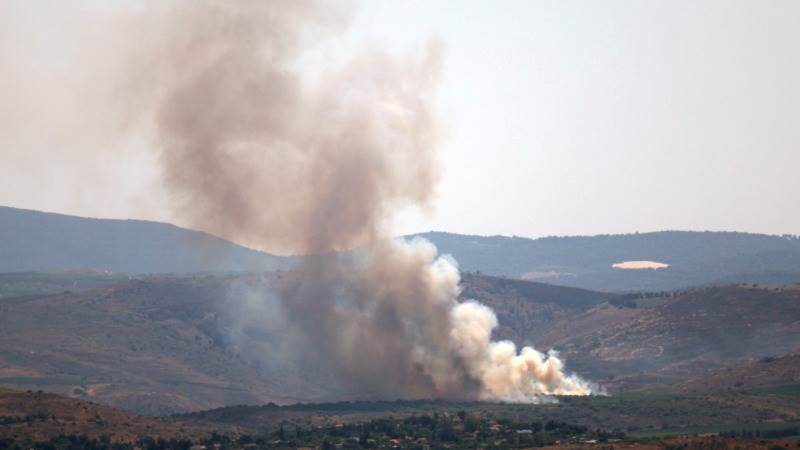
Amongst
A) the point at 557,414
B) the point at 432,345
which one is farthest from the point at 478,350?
the point at 557,414

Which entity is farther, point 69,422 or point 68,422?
point 69,422

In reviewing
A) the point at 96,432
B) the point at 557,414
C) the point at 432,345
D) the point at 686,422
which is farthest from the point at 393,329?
the point at 96,432

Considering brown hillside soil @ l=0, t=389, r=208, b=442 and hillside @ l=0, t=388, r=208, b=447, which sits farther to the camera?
brown hillside soil @ l=0, t=389, r=208, b=442

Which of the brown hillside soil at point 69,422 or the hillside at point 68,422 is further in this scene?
the brown hillside soil at point 69,422

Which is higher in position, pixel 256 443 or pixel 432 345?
pixel 432 345

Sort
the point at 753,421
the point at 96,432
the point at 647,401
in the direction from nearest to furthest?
the point at 96,432
the point at 753,421
the point at 647,401

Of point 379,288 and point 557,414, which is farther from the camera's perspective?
point 379,288

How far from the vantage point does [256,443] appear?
150 meters

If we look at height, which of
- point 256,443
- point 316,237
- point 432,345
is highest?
point 316,237

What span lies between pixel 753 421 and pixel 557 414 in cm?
2469

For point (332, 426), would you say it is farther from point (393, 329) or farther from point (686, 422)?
point (686, 422)

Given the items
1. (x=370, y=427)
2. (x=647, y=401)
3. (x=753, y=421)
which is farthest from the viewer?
(x=647, y=401)

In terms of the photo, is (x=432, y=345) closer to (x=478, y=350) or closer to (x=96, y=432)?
(x=478, y=350)

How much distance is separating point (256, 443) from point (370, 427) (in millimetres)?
15924
